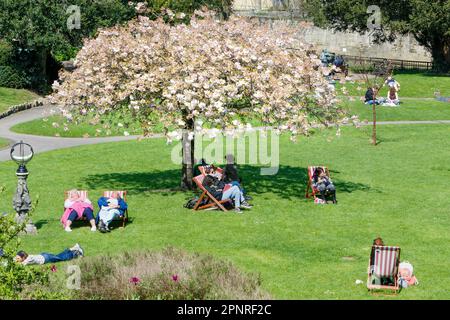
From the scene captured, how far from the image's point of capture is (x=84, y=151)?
3316 cm

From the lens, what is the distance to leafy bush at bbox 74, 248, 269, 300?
593 inches

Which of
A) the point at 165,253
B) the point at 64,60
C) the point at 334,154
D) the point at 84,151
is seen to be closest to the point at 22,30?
the point at 64,60

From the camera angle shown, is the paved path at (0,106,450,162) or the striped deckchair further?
the paved path at (0,106,450,162)

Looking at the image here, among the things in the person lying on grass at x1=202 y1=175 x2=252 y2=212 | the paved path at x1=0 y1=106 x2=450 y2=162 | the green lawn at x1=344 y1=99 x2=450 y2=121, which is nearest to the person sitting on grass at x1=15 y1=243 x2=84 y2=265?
the person lying on grass at x1=202 y1=175 x2=252 y2=212

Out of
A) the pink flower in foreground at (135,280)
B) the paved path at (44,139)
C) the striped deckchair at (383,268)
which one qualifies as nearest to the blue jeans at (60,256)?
the pink flower in foreground at (135,280)

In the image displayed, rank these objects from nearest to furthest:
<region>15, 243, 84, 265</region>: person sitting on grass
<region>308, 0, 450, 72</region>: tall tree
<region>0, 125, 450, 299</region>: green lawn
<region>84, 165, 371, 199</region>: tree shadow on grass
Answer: <region>15, 243, 84, 265</region>: person sitting on grass → <region>0, 125, 450, 299</region>: green lawn → <region>84, 165, 371, 199</region>: tree shadow on grass → <region>308, 0, 450, 72</region>: tall tree

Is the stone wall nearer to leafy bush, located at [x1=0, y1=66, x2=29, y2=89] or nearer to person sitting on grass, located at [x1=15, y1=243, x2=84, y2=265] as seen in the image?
leafy bush, located at [x1=0, y1=66, x2=29, y2=89]

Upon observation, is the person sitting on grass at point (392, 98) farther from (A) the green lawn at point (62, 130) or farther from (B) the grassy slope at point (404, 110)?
(A) the green lawn at point (62, 130)

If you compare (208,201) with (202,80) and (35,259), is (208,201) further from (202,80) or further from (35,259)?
(35,259)

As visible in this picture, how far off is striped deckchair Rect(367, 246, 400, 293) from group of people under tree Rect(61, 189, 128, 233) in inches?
271

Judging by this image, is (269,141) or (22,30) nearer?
(269,141)

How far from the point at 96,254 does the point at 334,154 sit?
51.7 feet

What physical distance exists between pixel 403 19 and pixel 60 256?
49.4 metres
